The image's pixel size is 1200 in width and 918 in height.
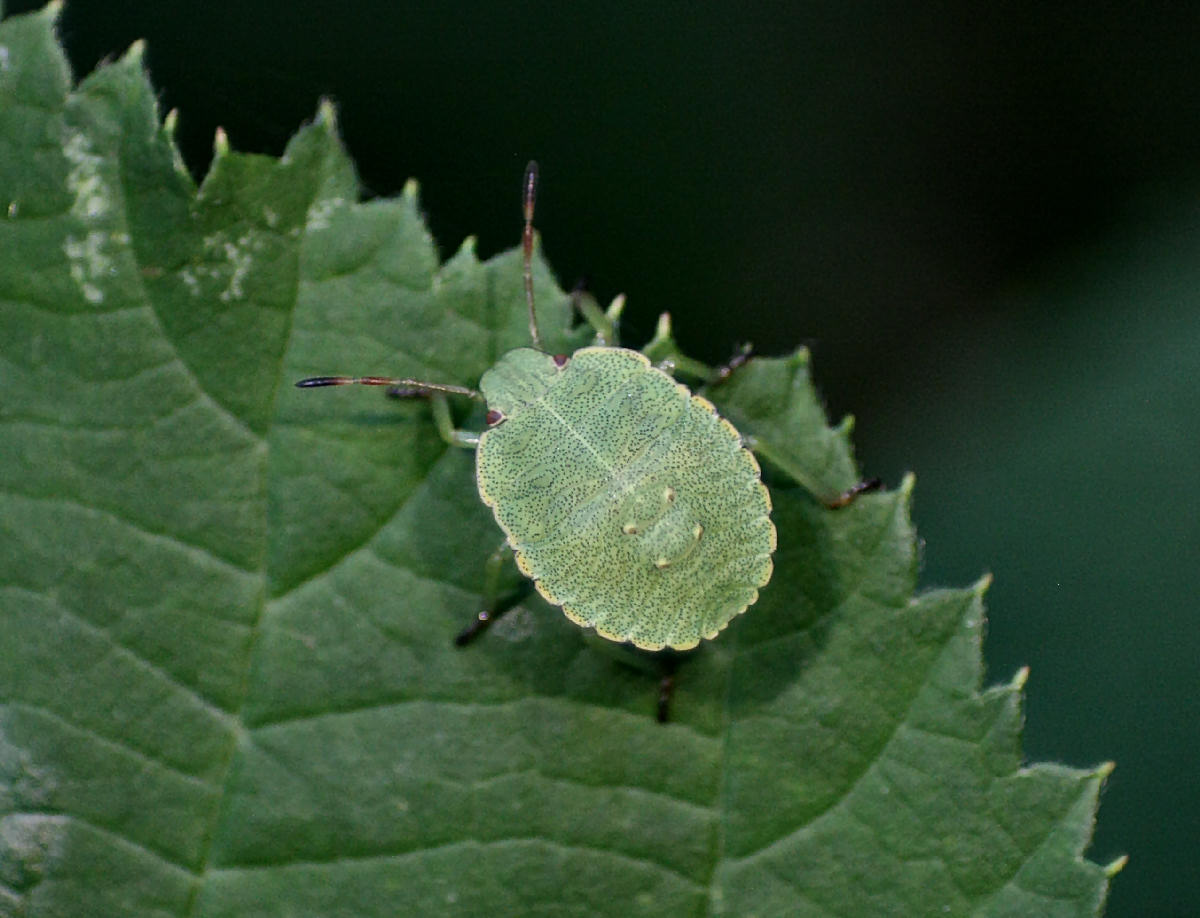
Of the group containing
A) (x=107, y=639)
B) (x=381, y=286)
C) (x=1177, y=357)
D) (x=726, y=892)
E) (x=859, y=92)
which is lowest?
(x=726, y=892)

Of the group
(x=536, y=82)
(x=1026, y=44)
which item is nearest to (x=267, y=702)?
(x=536, y=82)

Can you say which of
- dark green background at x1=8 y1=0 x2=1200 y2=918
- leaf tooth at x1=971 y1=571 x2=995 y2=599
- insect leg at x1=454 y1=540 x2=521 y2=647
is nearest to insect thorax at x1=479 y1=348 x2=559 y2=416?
insect leg at x1=454 y1=540 x2=521 y2=647

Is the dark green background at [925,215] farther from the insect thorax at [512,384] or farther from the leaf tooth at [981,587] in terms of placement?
the insect thorax at [512,384]

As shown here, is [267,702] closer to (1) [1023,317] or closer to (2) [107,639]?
(2) [107,639]

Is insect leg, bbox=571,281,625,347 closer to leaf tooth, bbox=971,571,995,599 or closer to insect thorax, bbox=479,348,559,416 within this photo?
insect thorax, bbox=479,348,559,416

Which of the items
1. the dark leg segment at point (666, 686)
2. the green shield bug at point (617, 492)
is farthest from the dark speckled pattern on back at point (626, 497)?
the dark leg segment at point (666, 686)

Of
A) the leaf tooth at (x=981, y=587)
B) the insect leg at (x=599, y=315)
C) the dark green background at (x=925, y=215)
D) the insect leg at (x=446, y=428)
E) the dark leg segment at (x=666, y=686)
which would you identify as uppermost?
the dark green background at (x=925, y=215)
